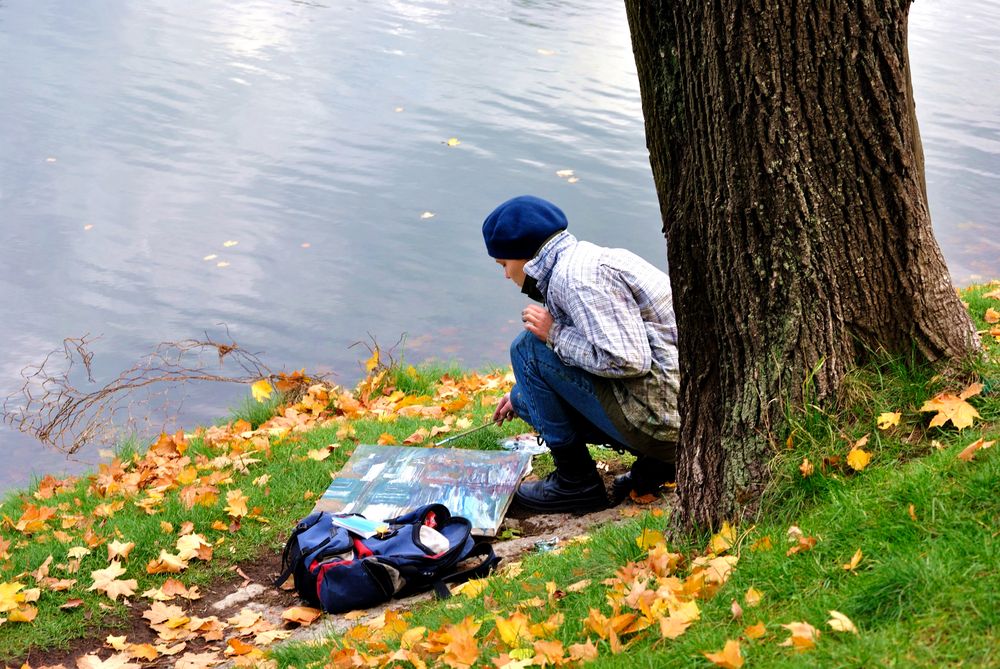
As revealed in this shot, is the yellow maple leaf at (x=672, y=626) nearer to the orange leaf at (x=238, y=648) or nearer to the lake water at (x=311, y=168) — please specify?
the orange leaf at (x=238, y=648)

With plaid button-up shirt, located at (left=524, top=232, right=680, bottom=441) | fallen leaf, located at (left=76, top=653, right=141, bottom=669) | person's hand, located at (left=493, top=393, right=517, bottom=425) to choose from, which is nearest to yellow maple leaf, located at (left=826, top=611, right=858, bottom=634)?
plaid button-up shirt, located at (left=524, top=232, right=680, bottom=441)

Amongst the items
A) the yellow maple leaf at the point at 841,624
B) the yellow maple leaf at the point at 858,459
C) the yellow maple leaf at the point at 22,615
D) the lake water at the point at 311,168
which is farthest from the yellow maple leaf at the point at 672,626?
the lake water at the point at 311,168

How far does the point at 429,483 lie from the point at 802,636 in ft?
8.97

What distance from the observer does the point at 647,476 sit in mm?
4719

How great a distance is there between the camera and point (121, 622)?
4.29 m

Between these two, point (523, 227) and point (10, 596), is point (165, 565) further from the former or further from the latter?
point (523, 227)

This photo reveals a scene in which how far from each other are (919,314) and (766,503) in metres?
0.76

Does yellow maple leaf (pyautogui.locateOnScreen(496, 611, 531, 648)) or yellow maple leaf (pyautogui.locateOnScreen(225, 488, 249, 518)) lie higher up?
yellow maple leaf (pyautogui.locateOnScreen(496, 611, 531, 648))

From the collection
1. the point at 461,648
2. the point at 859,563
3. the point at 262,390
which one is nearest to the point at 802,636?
the point at 859,563

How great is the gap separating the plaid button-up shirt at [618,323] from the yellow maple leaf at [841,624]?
5.69 feet

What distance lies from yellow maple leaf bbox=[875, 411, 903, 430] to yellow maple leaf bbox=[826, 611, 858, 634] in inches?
31.7

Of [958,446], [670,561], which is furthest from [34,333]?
[958,446]

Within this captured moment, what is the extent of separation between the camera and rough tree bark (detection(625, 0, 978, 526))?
2.99 m

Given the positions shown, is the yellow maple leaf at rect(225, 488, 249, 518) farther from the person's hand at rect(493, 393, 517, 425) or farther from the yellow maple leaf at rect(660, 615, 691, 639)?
the yellow maple leaf at rect(660, 615, 691, 639)
